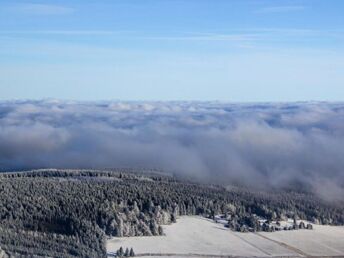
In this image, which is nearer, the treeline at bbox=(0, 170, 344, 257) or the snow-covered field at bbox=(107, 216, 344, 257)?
the treeline at bbox=(0, 170, 344, 257)

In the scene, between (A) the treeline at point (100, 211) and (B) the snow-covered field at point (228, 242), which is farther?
(B) the snow-covered field at point (228, 242)

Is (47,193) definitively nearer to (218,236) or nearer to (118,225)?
(118,225)

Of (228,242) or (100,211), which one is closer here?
(228,242)

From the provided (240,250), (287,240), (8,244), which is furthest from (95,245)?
(287,240)

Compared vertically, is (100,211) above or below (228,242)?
above
